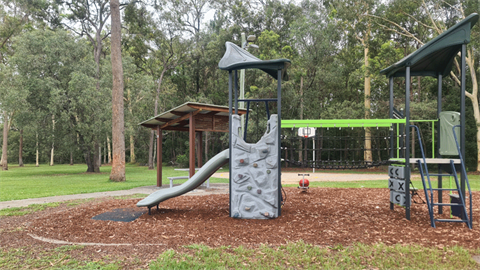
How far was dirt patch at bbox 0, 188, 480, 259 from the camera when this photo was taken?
4.56m

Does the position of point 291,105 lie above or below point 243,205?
above

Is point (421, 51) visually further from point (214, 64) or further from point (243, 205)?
point (214, 64)

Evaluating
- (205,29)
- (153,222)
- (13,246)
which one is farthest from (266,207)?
(205,29)

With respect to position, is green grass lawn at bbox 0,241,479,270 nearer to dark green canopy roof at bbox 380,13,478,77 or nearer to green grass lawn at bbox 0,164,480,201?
dark green canopy roof at bbox 380,13,478,77

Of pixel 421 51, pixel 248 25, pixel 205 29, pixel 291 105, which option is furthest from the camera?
pixel 205 29

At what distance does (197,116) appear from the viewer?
11.2 metres

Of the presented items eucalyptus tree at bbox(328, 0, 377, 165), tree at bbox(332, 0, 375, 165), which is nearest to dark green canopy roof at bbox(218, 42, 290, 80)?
tree at bbox(332, 0, 375, 165)

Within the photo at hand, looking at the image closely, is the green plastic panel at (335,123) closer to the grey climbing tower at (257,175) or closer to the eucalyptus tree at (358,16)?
the grey climbing tower at (257,175)

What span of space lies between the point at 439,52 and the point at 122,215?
23.4 ft

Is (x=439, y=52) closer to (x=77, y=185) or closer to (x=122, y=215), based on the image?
(x=122, y=215)

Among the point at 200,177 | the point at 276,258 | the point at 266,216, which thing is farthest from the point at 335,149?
the point at 276,258

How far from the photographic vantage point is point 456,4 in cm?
2020

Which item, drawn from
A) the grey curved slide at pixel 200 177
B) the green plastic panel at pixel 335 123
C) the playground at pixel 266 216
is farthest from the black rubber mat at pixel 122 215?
the green plastic panel at pixel 335 123

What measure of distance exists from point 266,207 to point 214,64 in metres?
26.0
